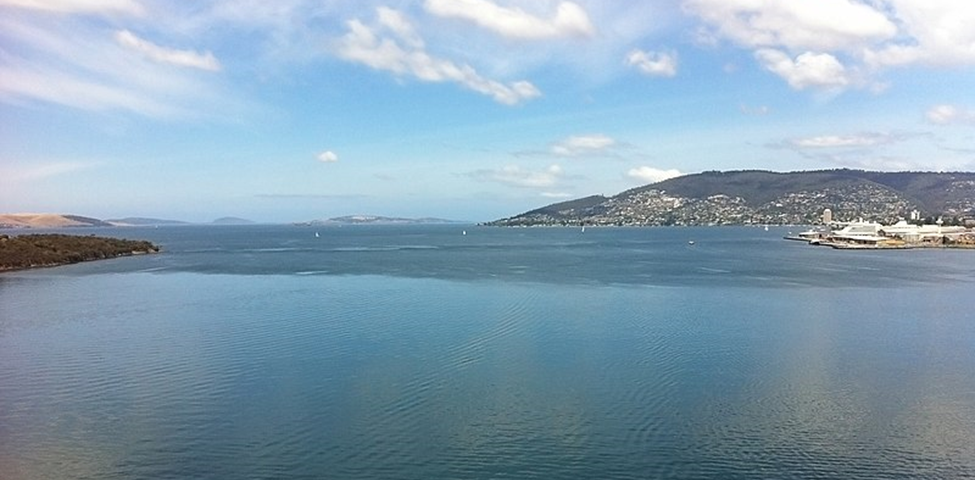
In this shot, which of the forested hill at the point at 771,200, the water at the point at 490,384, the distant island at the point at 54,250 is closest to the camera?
the water at the point at 490,384

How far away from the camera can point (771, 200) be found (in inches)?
4493

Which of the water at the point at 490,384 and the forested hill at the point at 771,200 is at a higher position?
the forested hill at the point at 771,200

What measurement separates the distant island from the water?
13366 millimetres

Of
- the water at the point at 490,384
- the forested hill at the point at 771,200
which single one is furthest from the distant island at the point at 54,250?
the forested hill at the point at 771,200

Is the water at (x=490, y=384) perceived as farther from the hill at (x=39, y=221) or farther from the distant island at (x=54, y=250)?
the hill at (x=39, y=221)

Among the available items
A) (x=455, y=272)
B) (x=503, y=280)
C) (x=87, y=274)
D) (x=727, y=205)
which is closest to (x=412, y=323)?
(x=503, y=280)

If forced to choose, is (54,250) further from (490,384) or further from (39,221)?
(39,221)

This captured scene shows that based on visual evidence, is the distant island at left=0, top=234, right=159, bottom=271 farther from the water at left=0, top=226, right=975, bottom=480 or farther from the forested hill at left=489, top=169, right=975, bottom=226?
the forested hill at left=489, top=169, right=975, bottom=226

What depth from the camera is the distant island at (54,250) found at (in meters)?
33.3

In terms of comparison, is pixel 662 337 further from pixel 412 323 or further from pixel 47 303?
pixel 47 303

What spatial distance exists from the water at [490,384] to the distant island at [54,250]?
43.9 feet

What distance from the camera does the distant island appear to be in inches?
1312

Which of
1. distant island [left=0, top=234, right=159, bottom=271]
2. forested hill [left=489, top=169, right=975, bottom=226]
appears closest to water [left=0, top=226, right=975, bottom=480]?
distant island [left=0, top=234, right=159, bottom=271]

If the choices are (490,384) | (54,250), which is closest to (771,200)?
(54,250)
